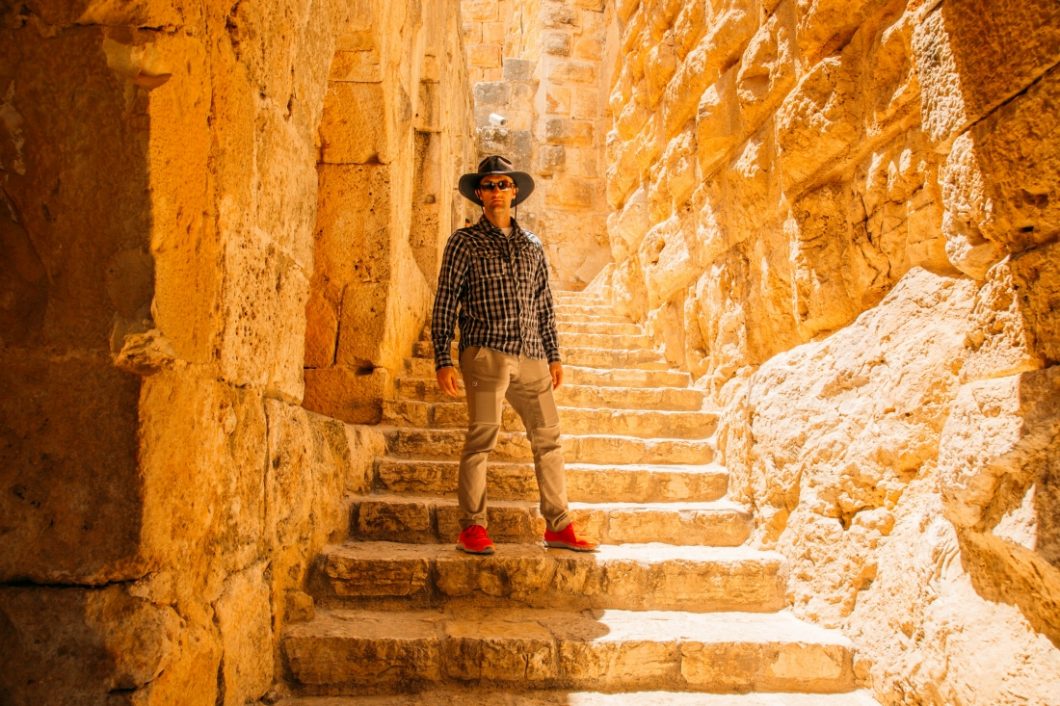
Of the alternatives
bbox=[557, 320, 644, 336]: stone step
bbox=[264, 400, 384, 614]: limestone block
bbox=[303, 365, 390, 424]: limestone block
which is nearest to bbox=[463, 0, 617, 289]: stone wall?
bbox=[557, 320, 644, 336]: stone step

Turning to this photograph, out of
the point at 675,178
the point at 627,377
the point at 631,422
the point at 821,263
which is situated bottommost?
the point at 631,422

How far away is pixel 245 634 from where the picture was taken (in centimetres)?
203

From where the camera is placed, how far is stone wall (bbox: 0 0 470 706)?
1.57m

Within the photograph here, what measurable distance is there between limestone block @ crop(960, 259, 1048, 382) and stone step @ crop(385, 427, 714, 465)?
2045mm

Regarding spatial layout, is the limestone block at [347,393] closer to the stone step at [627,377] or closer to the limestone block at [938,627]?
the stone step at [627,377]

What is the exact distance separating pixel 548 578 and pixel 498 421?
64 centimetres

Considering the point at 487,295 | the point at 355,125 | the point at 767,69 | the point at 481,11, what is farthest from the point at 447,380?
the point at 481,11

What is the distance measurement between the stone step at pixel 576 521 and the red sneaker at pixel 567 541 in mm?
145

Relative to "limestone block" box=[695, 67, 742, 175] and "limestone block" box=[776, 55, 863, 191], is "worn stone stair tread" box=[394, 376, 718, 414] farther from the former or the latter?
"limestone block" box=[776, 55, 863, 191]

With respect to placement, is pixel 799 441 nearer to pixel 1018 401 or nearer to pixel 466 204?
pixel 1018 401

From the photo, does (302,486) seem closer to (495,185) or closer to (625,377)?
(495,185)

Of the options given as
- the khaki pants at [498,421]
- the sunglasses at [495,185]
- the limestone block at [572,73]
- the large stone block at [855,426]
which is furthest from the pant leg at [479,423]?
the limestone block at [572,73]

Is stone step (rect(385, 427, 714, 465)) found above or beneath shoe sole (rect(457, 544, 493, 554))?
above

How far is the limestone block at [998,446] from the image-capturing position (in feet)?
5.26
